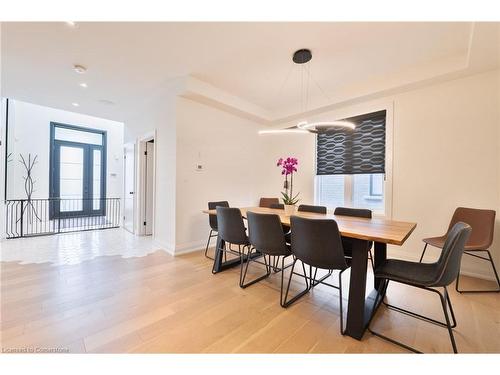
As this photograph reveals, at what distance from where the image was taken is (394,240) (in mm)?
1416

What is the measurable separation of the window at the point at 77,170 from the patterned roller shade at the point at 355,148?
266 inches

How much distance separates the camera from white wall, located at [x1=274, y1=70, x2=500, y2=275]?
2.54 meters

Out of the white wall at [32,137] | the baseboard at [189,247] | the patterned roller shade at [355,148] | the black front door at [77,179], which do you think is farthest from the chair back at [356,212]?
the white wall at [32,137]

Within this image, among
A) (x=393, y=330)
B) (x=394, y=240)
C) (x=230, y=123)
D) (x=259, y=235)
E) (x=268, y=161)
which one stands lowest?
(x=393, y=330)

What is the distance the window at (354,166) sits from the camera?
343cm

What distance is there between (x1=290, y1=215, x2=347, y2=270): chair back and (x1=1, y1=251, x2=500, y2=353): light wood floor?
0.51 m

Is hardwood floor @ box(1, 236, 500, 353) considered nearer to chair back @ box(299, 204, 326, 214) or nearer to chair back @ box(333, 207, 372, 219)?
chair back @ box(333, 207, 372, 219)

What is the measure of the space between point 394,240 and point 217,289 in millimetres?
1754

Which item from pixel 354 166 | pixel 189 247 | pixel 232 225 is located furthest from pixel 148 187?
pixel 354 166

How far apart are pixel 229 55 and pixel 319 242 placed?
244 cm

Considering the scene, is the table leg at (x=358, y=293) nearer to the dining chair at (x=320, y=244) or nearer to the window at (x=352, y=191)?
the dining chair at (x=320, y=244)

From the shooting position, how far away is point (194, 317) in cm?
179

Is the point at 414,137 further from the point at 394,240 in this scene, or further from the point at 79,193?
the point at 79,193
